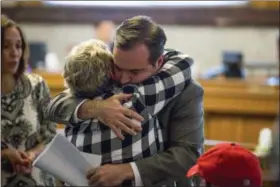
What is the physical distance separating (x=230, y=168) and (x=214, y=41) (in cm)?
401

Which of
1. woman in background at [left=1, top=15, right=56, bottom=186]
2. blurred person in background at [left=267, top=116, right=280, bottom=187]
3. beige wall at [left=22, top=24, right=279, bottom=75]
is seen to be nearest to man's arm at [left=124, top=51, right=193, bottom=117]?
blurred person in background at [left=267, top=116, right=280, bottom=187]

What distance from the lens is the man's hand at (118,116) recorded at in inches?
48.7

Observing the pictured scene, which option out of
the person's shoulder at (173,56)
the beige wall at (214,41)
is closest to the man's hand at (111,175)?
the person's shoulder at (173,56)

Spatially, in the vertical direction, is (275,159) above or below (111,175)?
below

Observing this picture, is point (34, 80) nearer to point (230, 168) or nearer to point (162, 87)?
point (162, 87)

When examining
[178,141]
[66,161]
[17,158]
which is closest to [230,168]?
[178,141]

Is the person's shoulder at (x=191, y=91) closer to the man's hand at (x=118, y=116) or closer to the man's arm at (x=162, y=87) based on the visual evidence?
the man's arm at (x=162, y=87)

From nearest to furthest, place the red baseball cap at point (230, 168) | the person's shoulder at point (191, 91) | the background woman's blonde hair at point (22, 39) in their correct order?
the red baseball cap at point (230, 168), the person's shoulder at point (191, 91), the background woman's blonde hair at point (22, 39)

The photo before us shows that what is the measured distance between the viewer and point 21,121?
174cm

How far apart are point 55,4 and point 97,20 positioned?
1.45ft

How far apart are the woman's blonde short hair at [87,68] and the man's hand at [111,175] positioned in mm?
179

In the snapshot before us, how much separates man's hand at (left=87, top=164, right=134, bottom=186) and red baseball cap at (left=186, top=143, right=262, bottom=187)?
149 millimetres

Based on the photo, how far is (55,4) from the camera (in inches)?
210

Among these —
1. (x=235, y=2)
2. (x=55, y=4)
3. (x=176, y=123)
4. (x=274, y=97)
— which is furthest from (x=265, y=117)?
(x=55, y=4)
